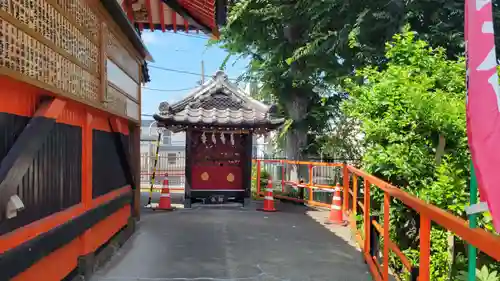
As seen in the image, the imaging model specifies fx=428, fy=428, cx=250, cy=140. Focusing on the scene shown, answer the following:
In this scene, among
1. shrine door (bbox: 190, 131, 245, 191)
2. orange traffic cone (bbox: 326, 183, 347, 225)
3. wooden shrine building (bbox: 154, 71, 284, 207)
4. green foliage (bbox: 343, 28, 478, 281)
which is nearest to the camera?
green foliage (bbox: 343, 28, 478, 281)

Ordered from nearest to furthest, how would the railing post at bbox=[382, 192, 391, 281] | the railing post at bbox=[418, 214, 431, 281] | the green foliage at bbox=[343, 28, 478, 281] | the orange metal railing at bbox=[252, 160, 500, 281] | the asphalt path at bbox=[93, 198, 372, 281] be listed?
the orange metal railing at bbox=[252, 160, 500, 281], the railing post at bbox=[418, 214, 431, 281], the railing post at bbox=[382, 192, 391, 281], the asphalt path at bbox=[93, 198, 372, 281], the green foliage at bbox=[343, 28, 478, 281]

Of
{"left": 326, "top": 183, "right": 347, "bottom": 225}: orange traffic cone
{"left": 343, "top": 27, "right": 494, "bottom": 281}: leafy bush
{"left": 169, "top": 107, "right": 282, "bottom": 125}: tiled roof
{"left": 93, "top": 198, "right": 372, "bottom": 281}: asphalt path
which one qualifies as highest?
{"left": 169, "top": 107, "right": 282, "bottom": 125}: tiled roof

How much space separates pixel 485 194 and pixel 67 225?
3.76 metres

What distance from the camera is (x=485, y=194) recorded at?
1.89 metres

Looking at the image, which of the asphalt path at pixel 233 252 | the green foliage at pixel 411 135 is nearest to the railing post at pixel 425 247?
the asphalt path at pixel 233 252

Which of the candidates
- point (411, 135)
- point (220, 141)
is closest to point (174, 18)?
point (220, 141)

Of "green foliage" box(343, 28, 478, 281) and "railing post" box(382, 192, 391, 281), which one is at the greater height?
"green foliage" box(343, 28, 478, 281)

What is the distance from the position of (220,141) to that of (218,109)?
90 cm

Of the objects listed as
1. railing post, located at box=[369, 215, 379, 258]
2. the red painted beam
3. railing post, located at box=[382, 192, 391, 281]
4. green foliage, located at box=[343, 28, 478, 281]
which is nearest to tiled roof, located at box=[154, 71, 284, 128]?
the red painted beam

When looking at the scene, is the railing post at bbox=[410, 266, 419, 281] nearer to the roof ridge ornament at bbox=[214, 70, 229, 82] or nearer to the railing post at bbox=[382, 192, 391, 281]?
the railing post at bbox=[382, 192, 391, 281]

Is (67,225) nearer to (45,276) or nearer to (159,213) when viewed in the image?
(45,276)

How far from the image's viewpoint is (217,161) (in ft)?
39.3

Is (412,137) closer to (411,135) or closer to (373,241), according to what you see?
(411,135)

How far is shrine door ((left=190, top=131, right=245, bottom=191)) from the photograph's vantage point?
466 inches
